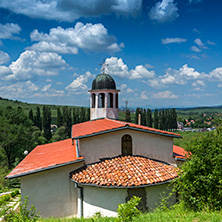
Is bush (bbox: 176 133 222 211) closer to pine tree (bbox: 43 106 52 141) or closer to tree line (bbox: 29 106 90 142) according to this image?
tree line (bbox: 29 106 90 142)

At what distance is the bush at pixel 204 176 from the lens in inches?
337

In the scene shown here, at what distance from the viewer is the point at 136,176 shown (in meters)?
11.3

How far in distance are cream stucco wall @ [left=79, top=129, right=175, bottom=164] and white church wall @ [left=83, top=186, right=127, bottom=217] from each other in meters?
1.97

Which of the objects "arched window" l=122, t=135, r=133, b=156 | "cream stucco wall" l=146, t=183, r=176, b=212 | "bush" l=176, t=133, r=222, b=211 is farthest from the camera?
"arched window" l=122, t=135, r=133, b=156

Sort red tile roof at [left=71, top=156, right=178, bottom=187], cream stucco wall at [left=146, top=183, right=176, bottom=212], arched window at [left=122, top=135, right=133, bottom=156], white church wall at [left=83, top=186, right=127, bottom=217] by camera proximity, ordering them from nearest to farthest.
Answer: red tile roof at [left=71, top=156, right=178, bottom=187] → white church wall at [left=83, top=186, right=127, bottom=217] → cream stucco wall at [left=146, top=183, right=176, bottom=212] → arched window at [left=122, top=135, right=133, bottom=156]

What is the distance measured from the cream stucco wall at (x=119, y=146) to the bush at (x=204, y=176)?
4.37 m

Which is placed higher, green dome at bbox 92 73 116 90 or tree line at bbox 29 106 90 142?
green dome at bbox 92 73 116 90

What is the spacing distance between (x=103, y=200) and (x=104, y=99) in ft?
36.0

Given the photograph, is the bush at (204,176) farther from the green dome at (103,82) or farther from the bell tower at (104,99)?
the green dome at (103,82)

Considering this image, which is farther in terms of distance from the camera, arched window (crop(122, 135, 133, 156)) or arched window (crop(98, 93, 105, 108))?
arched window (crop(98, 93, 105, 108))

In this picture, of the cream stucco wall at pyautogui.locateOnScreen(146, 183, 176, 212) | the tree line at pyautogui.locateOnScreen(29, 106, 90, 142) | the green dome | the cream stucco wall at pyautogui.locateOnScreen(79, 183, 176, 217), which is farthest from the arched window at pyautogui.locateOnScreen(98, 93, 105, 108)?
the tree line at pyautogui.locateOnScreen(29, 106, 90, 142)

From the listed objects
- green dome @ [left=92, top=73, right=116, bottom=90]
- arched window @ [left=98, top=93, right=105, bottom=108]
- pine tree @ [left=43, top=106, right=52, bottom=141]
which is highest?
green dome @ [left=92, top=73, right=116, bottom=90]

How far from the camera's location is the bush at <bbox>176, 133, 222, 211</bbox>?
28.1 ft

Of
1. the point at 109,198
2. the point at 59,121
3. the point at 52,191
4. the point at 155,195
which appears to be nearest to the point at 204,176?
the point at 155,195
